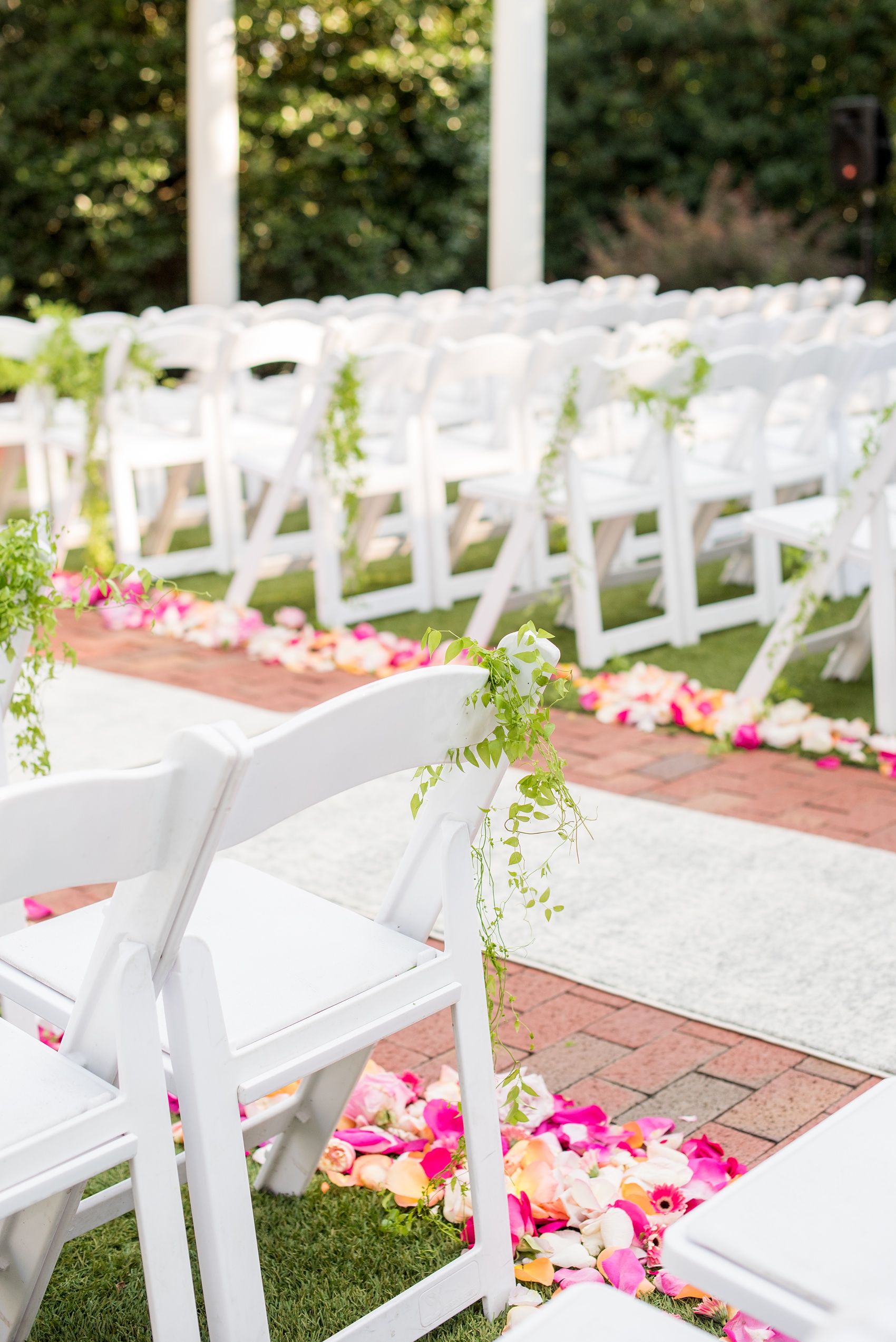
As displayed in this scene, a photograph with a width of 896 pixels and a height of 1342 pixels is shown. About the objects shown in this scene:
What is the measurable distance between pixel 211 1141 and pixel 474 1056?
0.39 m

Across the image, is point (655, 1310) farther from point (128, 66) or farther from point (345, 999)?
point (128, 66)

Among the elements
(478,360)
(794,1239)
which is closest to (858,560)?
(478,360)

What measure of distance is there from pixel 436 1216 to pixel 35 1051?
2.61 feet

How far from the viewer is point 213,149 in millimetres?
11484

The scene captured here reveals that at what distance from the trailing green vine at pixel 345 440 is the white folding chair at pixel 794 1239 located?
420 centimetres

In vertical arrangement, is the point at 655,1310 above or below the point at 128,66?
below

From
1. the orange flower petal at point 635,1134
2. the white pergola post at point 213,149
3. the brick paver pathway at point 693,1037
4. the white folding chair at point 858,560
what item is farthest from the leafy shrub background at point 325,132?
the orange flower petal at point 635,1134

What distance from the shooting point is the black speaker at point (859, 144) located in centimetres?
1270

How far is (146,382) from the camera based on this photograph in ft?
18.9

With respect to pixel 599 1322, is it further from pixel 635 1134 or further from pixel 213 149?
pixel 213 149

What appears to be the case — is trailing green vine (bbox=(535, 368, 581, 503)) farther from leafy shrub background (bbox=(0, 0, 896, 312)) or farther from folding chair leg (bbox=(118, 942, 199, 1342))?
leafy shrub background (bbox=(0, 0, 896, 312))

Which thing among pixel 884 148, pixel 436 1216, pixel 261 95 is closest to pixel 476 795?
pixel 436 1216

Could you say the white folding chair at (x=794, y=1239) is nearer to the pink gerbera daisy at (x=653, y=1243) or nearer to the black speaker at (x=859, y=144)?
the pink gerbera daisy at (x=653, y=1243)

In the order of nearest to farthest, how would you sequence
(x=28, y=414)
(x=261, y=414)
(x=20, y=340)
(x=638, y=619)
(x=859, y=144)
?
1. (x=638, y=619)
2. (x=20, y=340)
3. (x=28, y=414)
4. (x=261, y=414)
5. (x=859, y=144)
